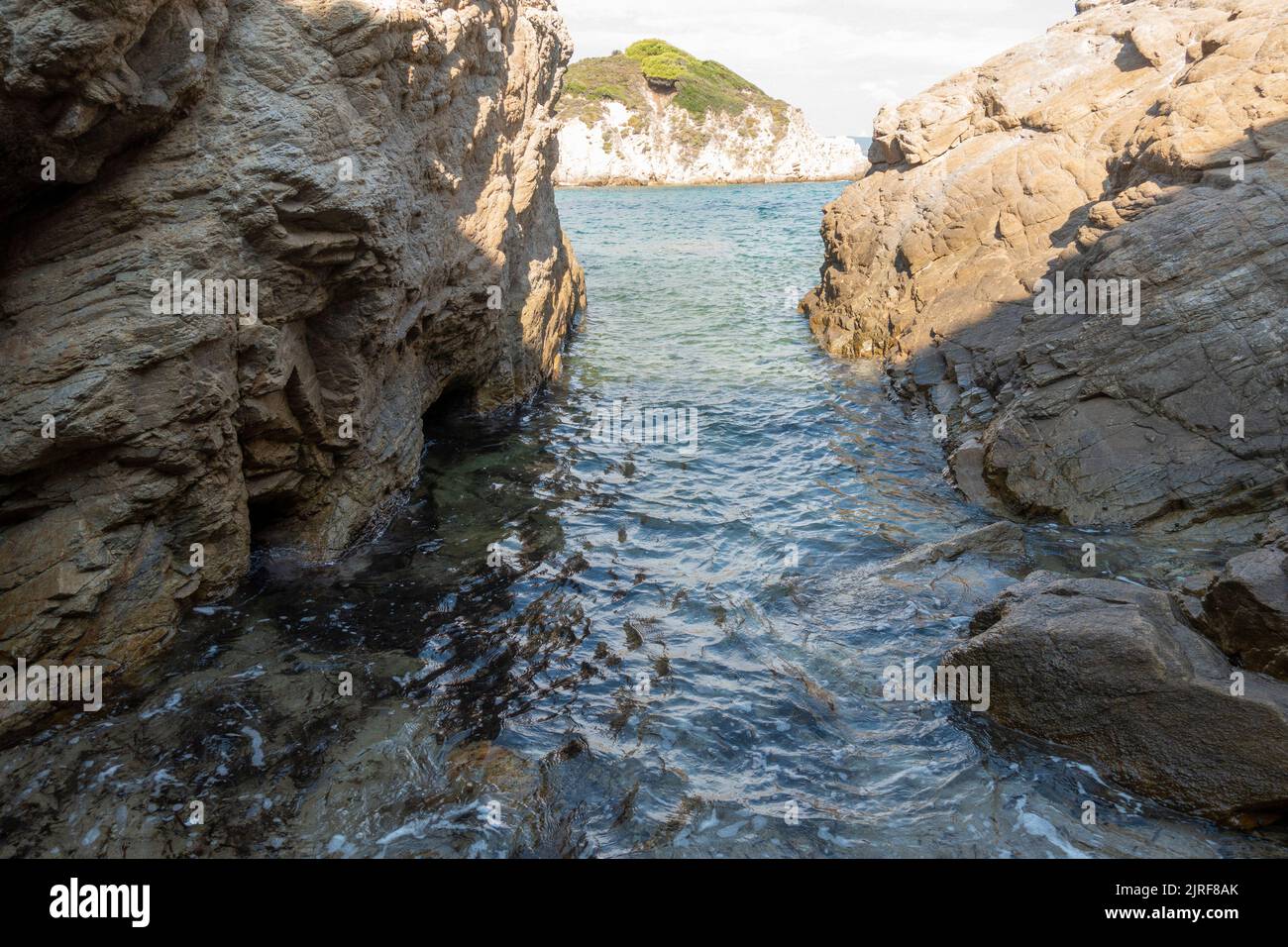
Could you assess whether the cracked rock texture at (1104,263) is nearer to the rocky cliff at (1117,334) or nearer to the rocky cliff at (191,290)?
the rocky cliff at (1117,334)

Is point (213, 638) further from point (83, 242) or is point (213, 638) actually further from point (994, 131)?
point (994, 131)

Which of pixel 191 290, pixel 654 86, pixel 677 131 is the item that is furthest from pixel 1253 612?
pixel 654 86

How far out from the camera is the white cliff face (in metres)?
108

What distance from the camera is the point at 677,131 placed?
113875 mm

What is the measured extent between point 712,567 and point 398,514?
4425mm

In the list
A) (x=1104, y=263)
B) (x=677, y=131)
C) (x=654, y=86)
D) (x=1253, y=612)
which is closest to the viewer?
(x=1253, y=612)

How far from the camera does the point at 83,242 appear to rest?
300 inches

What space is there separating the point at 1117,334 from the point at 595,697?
926 centimetres

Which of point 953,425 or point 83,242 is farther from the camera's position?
point 953,425

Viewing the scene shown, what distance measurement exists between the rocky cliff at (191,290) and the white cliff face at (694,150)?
98.7 meters

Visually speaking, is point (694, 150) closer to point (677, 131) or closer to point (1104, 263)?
point (677, 131)

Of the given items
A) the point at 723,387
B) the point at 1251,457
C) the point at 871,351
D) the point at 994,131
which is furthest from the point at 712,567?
the point at 994,131

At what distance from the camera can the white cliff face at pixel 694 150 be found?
108 meters

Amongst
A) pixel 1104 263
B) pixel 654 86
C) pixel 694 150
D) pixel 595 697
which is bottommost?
pixel 595 697
